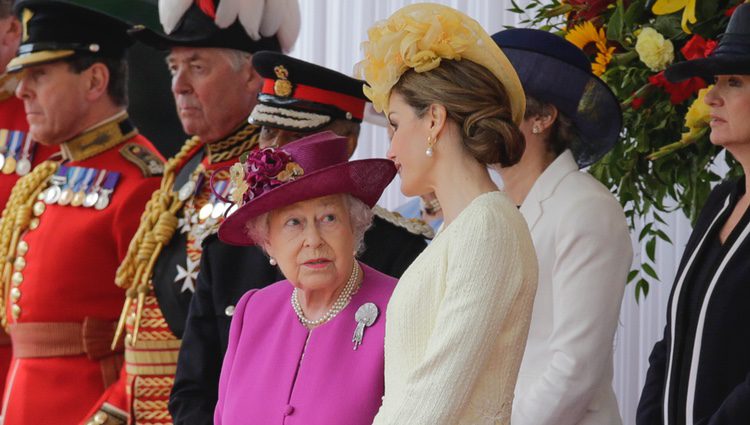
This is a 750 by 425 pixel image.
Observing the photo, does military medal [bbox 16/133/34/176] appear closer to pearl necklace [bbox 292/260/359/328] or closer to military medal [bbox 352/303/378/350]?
pearl necklace [bbox 292/260/359/328]

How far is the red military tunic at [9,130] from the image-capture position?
15.3 ft

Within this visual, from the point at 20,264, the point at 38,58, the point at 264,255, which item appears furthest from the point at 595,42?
the point at 20,264

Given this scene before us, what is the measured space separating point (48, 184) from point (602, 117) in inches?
80.1

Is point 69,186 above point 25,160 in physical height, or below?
above

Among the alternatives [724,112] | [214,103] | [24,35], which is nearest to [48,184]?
[24,35]

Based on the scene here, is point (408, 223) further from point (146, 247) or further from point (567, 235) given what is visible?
point (146, 247)

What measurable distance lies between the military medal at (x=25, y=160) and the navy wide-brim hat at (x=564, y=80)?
7.40ft

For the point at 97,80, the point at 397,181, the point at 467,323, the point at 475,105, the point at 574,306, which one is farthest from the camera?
the point at 397,181

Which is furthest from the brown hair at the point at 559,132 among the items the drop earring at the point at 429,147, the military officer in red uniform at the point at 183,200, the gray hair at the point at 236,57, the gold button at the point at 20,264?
the gold button at the point at 20,264

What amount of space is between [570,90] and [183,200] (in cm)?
132

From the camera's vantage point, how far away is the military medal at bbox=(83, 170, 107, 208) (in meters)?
4.15

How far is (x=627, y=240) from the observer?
2.87 meters

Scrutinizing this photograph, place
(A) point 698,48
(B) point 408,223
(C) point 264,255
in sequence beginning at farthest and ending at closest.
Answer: (C) point 264,255 → (B) point 408,223 → (A) point 698,48

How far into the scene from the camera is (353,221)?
2797 mm
